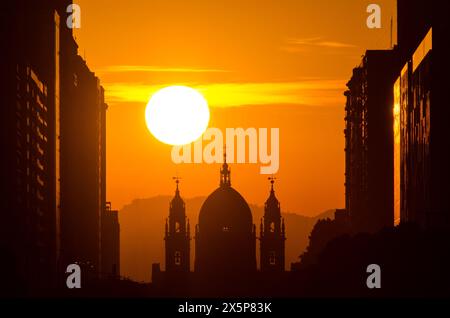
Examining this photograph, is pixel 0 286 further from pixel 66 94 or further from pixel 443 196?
pixel 66 94

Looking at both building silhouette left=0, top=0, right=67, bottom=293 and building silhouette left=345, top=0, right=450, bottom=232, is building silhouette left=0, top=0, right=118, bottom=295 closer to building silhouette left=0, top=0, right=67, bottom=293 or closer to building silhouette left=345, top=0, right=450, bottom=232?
building silhouette left=0, top=0, right=67, bottom=293

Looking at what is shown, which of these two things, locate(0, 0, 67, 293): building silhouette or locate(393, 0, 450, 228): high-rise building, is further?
locate(0, 0, 67, 293): building silhouette

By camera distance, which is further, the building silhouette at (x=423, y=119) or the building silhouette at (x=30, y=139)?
the building silhouette at (x=30, y=139)

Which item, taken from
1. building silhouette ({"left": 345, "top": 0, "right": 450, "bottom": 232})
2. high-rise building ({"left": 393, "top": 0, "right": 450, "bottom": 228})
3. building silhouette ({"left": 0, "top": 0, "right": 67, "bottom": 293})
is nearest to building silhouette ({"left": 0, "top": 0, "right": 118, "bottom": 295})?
building silhouette ({"left": 0, "top": 0, "right": 67, "bottom": 293})

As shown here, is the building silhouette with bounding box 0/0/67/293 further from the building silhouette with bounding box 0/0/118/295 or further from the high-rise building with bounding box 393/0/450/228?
the high-rise building with bounding box 393/0/450/228

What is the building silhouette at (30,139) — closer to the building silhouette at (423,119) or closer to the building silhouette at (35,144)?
the building silhouette at (35,144)

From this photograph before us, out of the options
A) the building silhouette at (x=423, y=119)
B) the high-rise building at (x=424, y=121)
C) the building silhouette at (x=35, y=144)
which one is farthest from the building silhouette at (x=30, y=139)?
the high-rise building at (x=424, y=121)

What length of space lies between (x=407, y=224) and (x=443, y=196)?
1100 cm

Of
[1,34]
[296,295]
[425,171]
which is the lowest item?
[296,295]

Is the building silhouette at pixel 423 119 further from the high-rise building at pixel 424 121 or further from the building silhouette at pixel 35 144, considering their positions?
the building silhouette at pixel 35 144

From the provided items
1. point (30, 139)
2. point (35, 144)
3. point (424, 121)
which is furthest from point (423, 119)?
point (35, 144)
